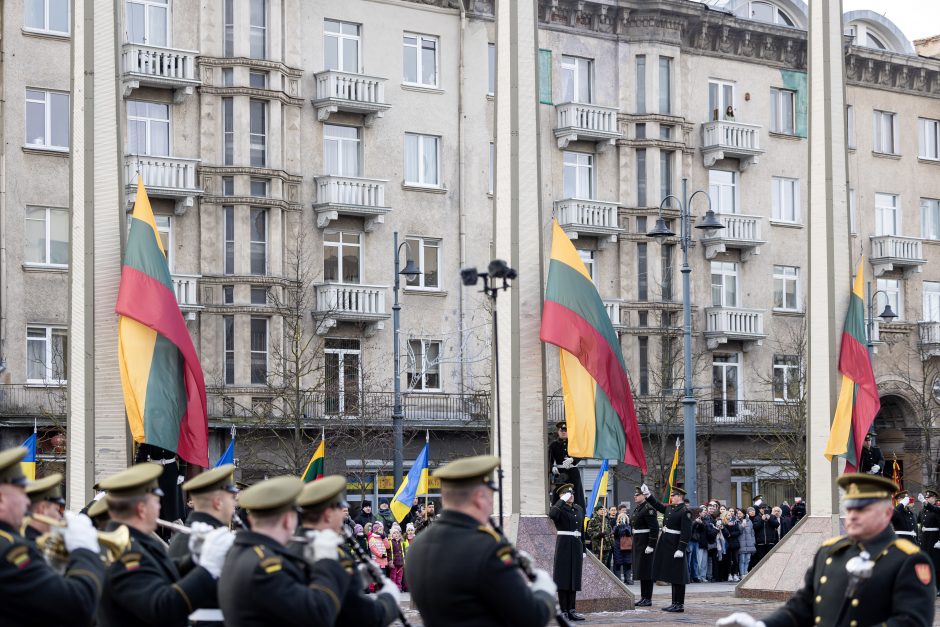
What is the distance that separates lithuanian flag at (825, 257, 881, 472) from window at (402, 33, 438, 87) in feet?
80.3

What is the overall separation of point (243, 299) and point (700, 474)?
641 inches

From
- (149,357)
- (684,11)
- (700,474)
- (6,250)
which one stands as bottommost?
(700,474)

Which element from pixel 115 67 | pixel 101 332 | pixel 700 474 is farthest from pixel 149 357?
pixel 700 474

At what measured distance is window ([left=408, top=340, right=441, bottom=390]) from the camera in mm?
45906

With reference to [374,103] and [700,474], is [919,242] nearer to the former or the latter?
[700,474]

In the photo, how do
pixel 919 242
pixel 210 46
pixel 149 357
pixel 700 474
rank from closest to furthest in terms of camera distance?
1. pixel 149 357
2. pixel 210 46
3. pixel 700 474
4. pixel 919 242

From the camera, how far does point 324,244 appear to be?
1768 inches

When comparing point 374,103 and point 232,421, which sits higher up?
point 374,103

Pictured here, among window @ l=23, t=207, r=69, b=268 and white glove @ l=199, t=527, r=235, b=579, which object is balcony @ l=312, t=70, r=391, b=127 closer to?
window @ l=23, t=207, r=69, b=268

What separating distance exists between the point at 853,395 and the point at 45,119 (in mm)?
24291

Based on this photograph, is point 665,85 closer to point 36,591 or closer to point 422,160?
point 422,160

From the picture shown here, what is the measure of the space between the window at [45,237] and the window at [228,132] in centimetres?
478

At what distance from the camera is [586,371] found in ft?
71.5

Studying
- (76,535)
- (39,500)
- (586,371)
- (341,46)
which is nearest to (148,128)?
(341,46)
